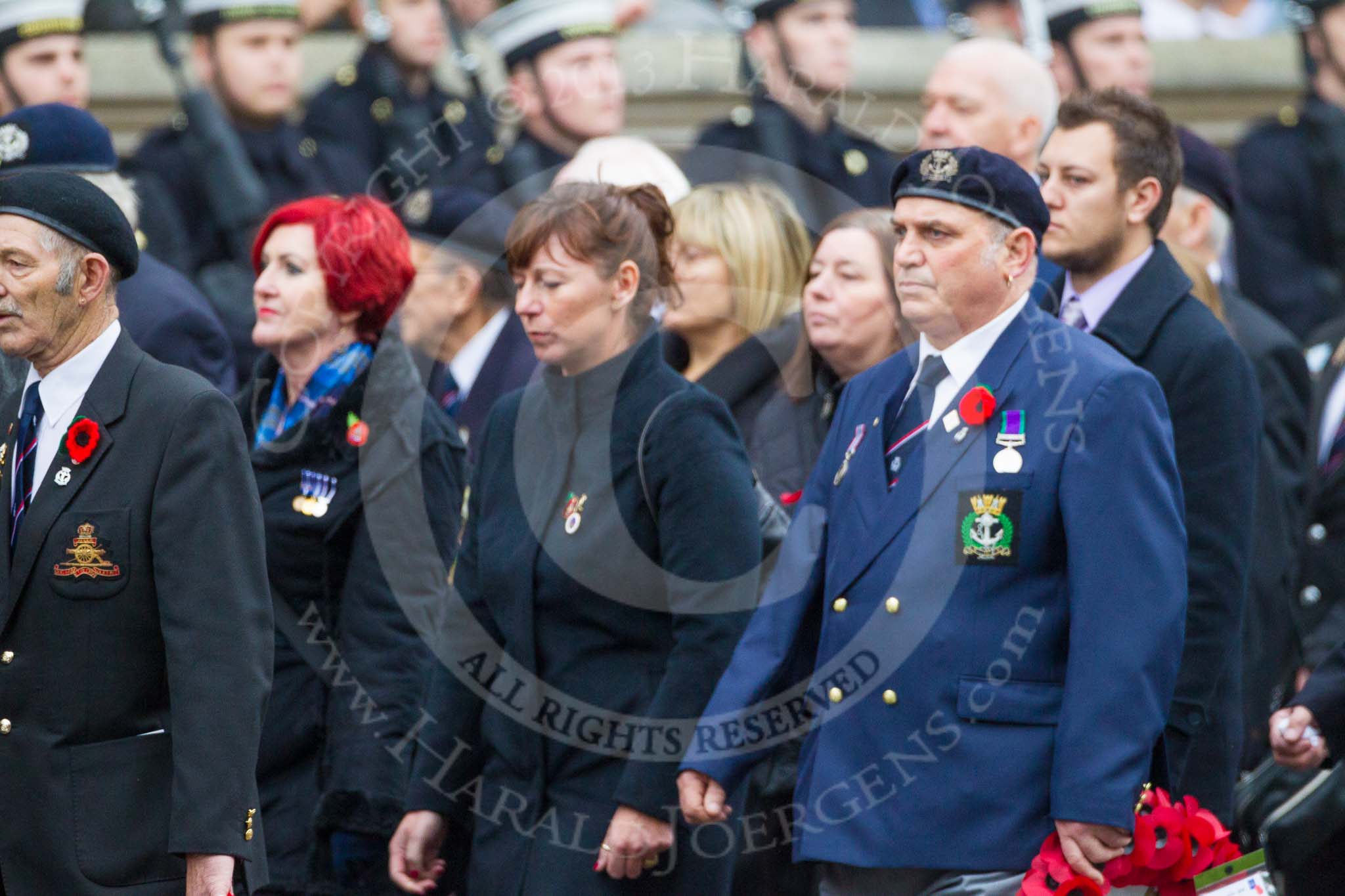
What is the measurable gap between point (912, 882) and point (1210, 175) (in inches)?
130

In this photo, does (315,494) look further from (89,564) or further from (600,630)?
(89,564)

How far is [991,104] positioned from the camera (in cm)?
633

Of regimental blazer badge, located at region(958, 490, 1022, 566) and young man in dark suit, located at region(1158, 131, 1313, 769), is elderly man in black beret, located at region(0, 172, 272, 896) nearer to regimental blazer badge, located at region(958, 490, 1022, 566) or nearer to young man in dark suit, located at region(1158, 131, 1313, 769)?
regimental blazer badge, located at region(958, 490, 1022, 566)

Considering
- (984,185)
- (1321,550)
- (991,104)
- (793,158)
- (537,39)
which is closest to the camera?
(984,185)

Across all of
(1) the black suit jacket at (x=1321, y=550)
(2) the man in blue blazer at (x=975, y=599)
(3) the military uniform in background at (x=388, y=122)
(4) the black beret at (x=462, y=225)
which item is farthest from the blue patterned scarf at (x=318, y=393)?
(3) the military uniform in background at (x=388, y=122)

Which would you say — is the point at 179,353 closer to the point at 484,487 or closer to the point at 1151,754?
the point at 484,487

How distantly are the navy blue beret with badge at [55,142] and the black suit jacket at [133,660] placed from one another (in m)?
2.17

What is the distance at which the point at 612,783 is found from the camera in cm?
457

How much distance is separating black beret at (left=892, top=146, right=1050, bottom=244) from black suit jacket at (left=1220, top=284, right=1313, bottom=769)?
1.42m

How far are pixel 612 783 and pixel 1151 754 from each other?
1198 millimetres

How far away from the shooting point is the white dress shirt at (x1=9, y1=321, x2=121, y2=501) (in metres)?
4.06

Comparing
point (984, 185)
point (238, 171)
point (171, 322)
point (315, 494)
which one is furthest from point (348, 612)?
point (238, 171)

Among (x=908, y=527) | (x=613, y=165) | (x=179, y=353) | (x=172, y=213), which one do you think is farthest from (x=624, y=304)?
(x=172, y=213)

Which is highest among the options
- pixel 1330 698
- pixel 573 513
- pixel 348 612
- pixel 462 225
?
pixel 462 225
